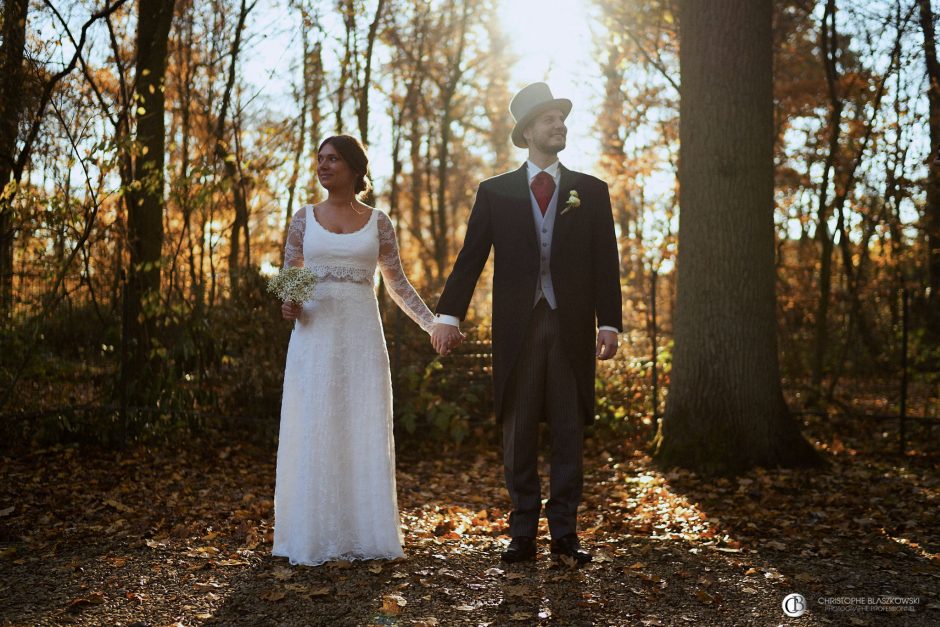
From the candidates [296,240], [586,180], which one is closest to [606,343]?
→ [586,180]

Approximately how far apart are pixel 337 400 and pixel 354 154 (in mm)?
1291

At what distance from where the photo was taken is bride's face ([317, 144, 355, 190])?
4.27 m

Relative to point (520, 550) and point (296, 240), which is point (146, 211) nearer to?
point (296, 240)

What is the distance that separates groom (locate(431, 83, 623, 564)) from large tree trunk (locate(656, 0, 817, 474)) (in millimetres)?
2567

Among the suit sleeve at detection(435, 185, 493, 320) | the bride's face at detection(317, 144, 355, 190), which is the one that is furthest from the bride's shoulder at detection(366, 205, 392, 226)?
the suit sleeve at detection(435, 185, 493, 320)

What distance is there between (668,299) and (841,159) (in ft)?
23.8

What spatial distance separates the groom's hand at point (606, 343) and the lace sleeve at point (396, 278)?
93 cm

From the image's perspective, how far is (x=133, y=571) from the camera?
3920 mm

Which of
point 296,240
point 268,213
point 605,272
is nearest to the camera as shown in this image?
point 605,272

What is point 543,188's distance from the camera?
Answer: 13.6 feet

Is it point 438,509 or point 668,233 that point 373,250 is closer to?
point 438,509

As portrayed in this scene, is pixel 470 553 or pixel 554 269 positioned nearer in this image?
pixel 554 269

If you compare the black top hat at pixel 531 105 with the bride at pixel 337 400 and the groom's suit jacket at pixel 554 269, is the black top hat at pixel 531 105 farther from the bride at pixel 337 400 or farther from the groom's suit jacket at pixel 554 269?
the bride at pixel 337 400

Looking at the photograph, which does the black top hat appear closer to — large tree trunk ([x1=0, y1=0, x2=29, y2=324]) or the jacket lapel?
the jacket lapel
